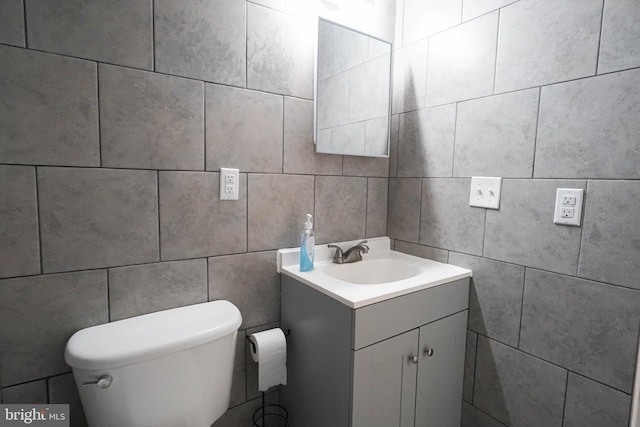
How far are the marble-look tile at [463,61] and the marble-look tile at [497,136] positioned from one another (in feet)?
0.23

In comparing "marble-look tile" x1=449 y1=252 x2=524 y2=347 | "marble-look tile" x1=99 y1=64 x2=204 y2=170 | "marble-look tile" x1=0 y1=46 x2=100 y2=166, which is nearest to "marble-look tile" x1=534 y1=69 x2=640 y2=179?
"marble-look tile" x1=449 y1=252 x2=524 y2=347

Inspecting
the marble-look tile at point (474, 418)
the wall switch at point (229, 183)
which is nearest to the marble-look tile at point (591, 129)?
the marble-look tile at point (474, 418)

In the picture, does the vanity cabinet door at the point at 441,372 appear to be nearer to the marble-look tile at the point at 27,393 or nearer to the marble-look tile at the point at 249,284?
the marble-look tile at the point at 249,284

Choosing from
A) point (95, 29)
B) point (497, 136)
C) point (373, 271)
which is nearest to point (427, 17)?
point (497, 136)

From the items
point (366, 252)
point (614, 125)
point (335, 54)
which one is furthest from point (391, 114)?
point (614, 125)

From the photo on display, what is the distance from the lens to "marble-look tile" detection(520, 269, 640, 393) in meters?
0.98

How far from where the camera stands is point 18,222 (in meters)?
0.94

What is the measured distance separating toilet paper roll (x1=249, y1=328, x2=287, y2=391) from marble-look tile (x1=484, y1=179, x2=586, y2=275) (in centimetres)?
91

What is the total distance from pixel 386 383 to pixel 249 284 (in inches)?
24.9

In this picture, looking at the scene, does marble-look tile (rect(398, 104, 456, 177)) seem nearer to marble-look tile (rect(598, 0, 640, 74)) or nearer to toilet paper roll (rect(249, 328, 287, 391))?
marble-look tile (rect(598, 0, 640, 74))

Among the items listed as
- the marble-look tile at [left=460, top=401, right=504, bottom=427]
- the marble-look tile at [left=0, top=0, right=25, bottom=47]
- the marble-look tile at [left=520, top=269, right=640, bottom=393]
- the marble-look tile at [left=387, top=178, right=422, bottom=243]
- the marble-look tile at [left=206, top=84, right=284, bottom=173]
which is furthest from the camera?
the marble-look tile at [left=387, top=178, right=422, bottom=243]

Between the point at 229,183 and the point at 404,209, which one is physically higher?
the point at 229,183

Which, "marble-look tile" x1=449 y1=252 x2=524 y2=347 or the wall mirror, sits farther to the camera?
the wall mirror

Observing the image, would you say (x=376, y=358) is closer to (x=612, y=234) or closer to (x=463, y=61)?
(x=612, y=234)
